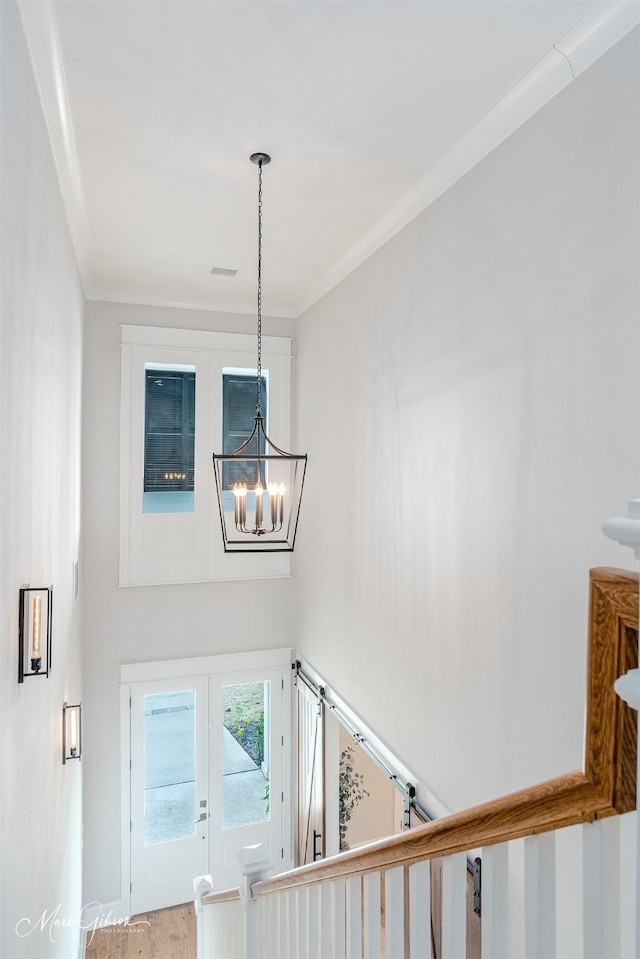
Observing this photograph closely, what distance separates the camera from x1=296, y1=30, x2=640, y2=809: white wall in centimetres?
187

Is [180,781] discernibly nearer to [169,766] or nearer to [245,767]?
[169,766]

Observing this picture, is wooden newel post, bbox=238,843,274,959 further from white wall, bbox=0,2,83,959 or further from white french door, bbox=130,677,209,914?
white french door, bbox=130,677,209,914

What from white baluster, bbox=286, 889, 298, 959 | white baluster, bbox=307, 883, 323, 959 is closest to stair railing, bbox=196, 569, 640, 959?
white baluster, bbox=307, 883, 323, 959

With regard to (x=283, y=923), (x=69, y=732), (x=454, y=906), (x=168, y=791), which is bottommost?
(x=168, y=791)

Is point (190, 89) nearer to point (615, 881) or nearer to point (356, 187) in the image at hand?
point (356, 187)

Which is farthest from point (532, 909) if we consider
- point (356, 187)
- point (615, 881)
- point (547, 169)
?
point (356, 187)

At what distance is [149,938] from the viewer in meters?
4.53

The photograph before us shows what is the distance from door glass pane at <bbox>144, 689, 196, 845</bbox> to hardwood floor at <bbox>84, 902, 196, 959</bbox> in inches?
22.4

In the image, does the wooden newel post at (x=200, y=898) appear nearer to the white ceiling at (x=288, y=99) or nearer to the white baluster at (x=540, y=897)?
the white baluster at (x=540, y=897)

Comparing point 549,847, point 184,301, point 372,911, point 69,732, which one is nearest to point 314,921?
point 372,911

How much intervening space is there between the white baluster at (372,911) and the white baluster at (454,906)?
0.36 metres

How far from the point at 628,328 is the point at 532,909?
160 centimetres

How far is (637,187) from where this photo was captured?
5.69 ft

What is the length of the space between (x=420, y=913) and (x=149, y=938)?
4.75 metres
